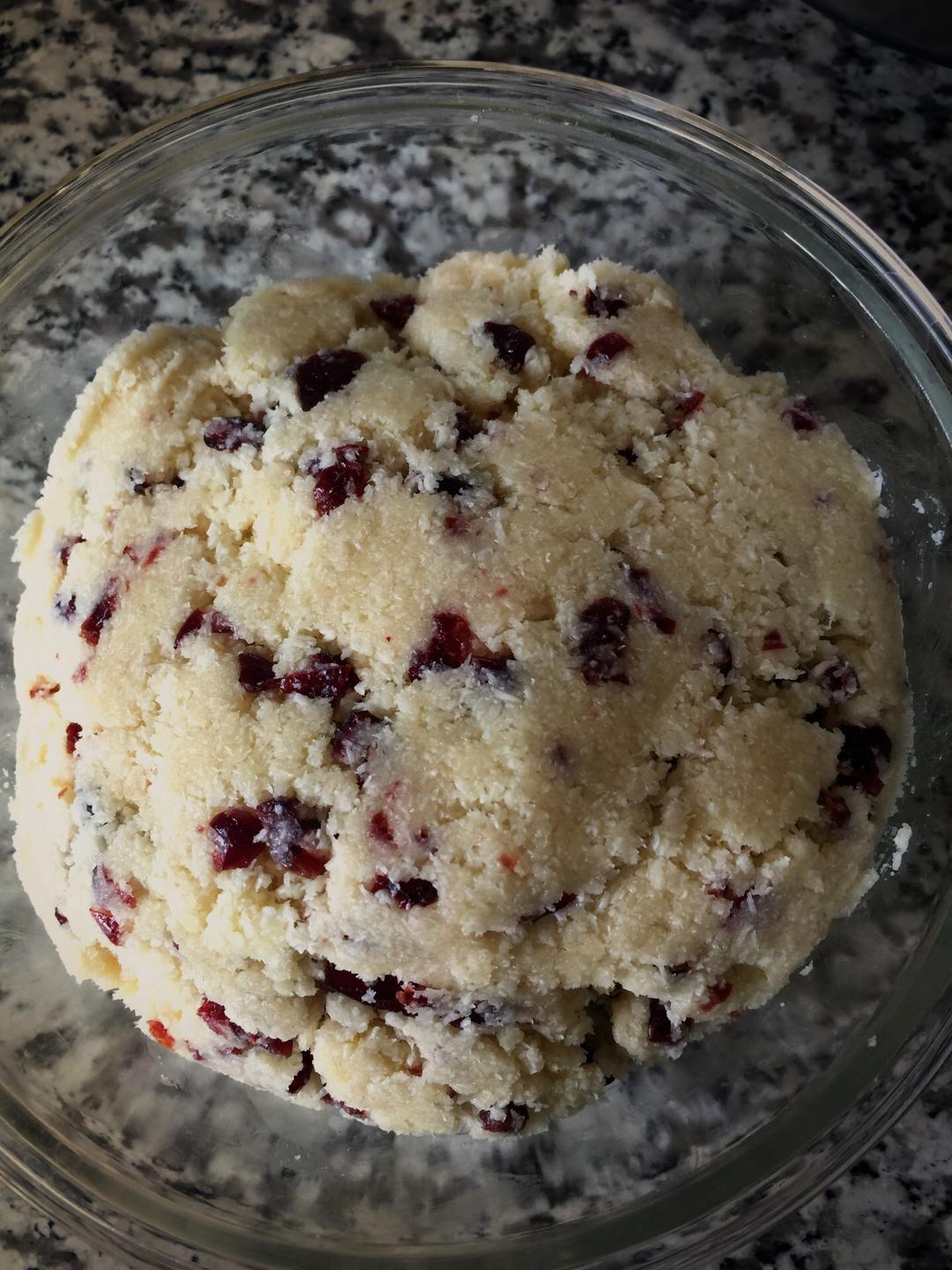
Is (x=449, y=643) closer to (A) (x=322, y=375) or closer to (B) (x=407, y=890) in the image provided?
(B) (x=407, y=890)

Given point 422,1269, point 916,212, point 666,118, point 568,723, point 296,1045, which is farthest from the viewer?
point 916,212

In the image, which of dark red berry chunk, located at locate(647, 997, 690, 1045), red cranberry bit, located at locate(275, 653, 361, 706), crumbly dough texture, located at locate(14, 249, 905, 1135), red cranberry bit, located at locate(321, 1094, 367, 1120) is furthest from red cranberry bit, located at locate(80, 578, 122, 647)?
dark red berry chunk, located at locate(647, 997, 690, 1045)

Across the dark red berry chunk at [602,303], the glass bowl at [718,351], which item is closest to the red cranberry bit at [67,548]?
the glass bowl at [718,351]

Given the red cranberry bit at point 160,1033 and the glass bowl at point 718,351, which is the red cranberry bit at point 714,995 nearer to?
the glass bowl at point 718,351

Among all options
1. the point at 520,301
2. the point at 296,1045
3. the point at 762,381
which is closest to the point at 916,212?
the point at 762,381

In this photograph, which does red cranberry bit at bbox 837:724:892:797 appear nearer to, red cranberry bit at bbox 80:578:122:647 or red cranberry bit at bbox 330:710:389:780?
red cranberry bit at bbox 330:710:389:780

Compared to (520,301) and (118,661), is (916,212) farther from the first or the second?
(118,661)

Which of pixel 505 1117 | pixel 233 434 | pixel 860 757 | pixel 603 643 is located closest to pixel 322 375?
pixel 233 434
